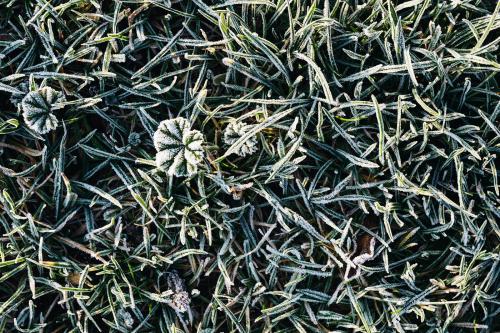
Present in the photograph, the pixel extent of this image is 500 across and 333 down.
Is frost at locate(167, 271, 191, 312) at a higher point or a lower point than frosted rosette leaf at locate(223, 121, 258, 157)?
lower

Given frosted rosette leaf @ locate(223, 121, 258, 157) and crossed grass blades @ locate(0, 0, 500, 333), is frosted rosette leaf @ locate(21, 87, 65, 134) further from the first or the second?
frosted rosette leaf @ locate(223, 121, 258, 157)

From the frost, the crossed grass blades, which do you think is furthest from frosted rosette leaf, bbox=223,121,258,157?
the frost

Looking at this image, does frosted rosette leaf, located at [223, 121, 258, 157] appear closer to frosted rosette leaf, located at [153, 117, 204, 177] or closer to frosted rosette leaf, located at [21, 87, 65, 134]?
frosted rosette leaf, located at [153, 117, 204, 177]

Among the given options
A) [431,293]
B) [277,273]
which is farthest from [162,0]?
[431,293]

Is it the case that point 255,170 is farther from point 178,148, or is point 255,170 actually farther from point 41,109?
point 41,109

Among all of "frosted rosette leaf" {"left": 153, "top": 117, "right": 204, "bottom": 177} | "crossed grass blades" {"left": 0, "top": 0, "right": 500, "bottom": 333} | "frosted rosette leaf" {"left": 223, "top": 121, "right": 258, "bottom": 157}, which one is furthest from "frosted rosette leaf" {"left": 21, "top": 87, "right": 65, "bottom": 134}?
"frosted rosette leaf" {"left": 223, "top": 121, "right": 258, "bottom": 157}

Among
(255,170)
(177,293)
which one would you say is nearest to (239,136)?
(255,170)

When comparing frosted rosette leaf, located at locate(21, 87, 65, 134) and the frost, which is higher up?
frosted rosette leaf, located at locate(21, 87, 65, 134)
